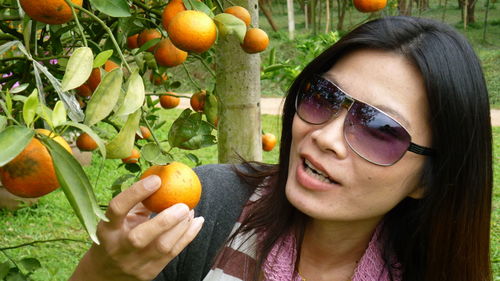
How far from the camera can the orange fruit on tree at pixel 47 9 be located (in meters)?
0.75

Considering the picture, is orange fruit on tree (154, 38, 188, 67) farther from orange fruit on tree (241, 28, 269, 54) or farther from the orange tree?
orange fruit on tree (241, 28, 269, 54)

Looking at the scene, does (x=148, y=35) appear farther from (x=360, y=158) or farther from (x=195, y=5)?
(x=360, y=158)

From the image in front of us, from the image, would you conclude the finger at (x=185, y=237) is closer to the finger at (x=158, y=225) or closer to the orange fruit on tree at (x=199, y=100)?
the finger at (x=158, y=225)

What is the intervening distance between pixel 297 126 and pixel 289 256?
11.4 inches

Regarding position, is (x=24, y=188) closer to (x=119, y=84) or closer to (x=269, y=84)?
(x=119, y=84)

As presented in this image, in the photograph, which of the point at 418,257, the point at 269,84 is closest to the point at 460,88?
the point at 418,257

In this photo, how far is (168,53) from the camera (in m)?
1.09

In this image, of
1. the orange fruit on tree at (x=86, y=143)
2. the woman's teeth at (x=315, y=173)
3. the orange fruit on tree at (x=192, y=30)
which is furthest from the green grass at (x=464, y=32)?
the orange fruit on tree at (x=192, y=30)

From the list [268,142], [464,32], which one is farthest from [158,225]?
[464,32]

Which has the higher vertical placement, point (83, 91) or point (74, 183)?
point (74, 183)

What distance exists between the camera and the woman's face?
3.25 feet

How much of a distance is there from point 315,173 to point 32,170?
0.48 m

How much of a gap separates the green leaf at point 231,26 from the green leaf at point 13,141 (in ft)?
1.36

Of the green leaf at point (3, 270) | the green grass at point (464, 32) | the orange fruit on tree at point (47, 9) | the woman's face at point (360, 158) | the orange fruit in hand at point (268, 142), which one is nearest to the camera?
the orange fruit on tree at point (47, 9)
